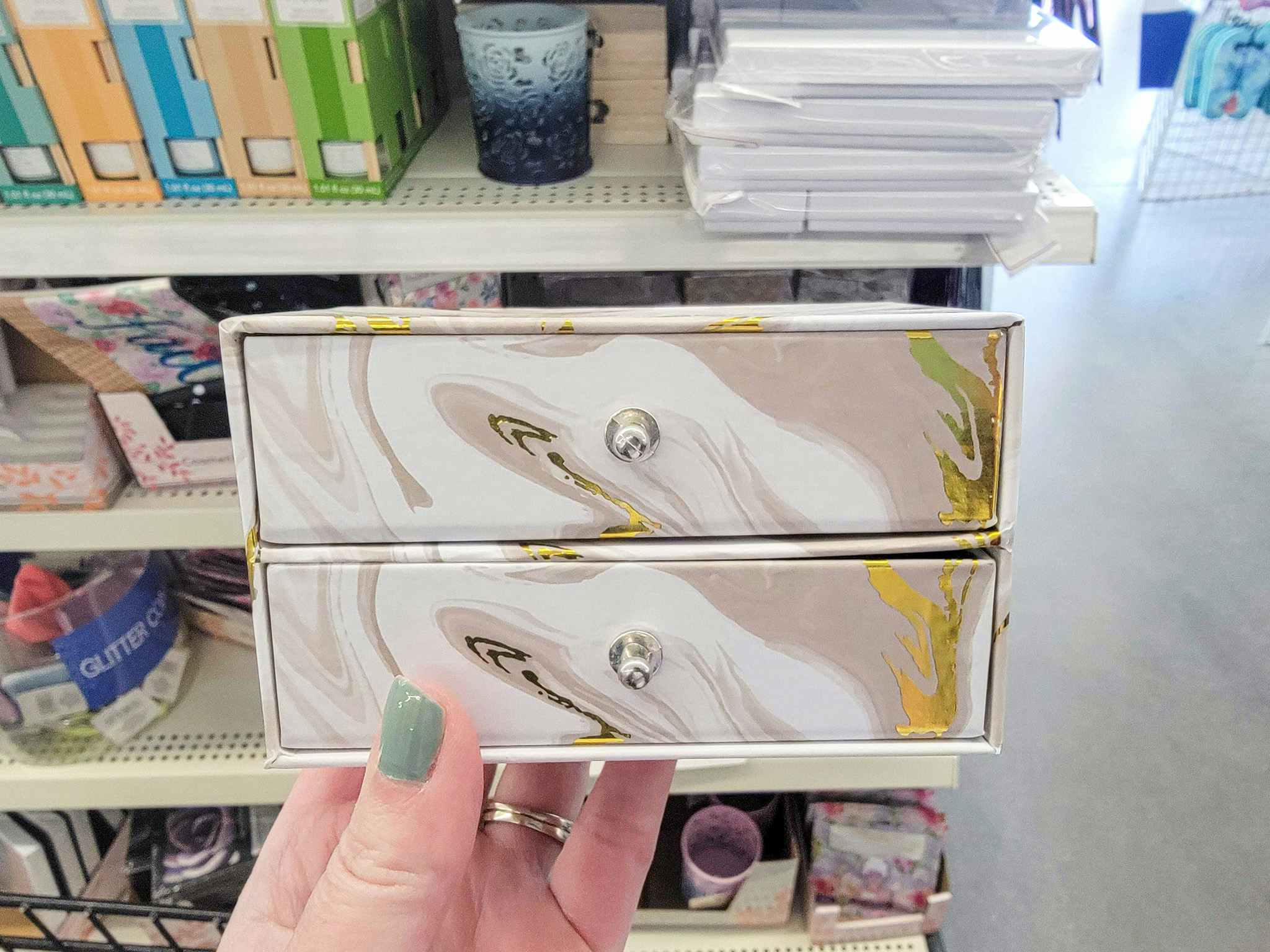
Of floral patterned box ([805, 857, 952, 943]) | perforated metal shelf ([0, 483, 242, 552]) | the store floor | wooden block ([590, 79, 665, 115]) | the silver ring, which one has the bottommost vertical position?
the store floor

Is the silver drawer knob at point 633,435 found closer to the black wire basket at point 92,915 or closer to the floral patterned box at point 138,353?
the floral patterned box at point 138,353

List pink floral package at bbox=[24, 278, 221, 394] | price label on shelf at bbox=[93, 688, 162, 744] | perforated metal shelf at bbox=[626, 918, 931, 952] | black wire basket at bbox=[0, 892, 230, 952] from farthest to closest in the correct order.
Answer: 1. perforated metal shelf at bbox=[626, 918, 931, 952]
2. price label on shelf at bbox=[93, 688, 162, 744]
3. black wire basket at bbox=[0, 892, 230, 952]
4. pink floral package at bbox=[24, 278, 221, 394]

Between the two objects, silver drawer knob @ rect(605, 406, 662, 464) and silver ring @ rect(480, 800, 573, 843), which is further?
silver ring @ rect(480, 800, 573, 843)

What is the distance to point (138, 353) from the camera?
685 millimetres

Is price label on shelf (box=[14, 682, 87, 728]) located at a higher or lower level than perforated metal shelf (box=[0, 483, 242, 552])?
lower

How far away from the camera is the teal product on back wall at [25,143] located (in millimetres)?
562

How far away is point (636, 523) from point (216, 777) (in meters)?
0.68

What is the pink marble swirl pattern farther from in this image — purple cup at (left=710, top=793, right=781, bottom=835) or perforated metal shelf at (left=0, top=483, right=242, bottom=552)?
purple cup at (left=710, top=793, right=781, bottom=835)

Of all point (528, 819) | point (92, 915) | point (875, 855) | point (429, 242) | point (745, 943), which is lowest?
point (745, 943)

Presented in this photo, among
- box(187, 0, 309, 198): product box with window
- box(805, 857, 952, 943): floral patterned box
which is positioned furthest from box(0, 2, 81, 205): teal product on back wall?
box(805, 857, 952, 943): floral patterned box

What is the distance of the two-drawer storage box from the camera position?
33 cm

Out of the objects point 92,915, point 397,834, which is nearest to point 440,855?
point 397,834

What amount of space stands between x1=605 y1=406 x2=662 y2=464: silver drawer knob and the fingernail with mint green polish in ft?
0.40

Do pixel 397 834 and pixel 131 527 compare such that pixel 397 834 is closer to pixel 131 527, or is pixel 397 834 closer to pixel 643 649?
pixel 643 649
